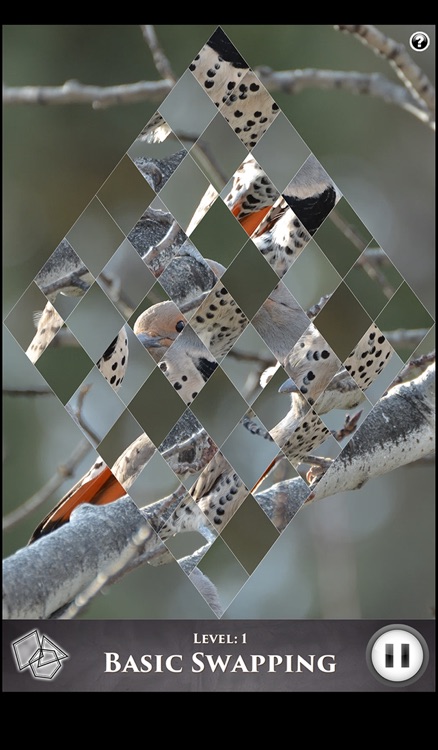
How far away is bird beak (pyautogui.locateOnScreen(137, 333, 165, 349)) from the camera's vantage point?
2074 millimetres

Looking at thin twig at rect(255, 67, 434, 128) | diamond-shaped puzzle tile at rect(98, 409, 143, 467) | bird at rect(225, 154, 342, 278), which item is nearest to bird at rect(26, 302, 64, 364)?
diamond-shaped puzzle tile at rect(98, 409, 143, 467)

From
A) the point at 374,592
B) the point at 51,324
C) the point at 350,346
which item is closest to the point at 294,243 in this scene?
the point at 350,346

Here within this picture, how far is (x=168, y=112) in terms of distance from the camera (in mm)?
2070

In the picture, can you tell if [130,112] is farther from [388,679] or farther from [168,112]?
[388,679]

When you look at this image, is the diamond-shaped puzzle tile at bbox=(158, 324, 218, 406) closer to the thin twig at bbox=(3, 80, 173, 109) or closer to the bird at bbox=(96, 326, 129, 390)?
the bird at bbox=(96, 326, 129, 390)

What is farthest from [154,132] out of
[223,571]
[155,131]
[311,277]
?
[223,571]

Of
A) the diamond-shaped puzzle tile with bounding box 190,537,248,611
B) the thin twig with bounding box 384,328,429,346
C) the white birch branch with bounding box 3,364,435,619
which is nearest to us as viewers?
the white birch branch with bounding box 3,364,435,619

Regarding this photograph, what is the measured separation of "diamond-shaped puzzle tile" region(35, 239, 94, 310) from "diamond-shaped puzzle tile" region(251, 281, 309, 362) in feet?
1.18

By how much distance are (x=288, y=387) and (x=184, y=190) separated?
0.44m

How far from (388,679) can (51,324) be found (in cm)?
94

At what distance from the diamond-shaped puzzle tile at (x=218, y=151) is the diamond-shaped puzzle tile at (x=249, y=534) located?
634 millimetres

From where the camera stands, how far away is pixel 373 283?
2141 millimetres

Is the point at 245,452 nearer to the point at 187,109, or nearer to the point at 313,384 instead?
the point at 313,384

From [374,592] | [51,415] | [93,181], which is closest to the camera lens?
[93,181]
